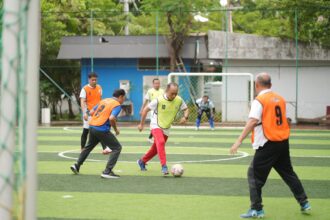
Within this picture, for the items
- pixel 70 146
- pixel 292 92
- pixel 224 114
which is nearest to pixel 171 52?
pixel 224 114

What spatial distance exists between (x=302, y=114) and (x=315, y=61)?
2.67 metres

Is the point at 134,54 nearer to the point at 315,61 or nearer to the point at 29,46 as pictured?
the point at 315,61

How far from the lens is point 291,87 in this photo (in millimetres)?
32719

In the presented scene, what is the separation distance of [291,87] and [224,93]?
330cm

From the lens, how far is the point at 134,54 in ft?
109

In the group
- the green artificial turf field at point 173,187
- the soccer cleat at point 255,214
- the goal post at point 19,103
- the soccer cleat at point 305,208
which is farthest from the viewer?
the green artificial turf field at point 173,187

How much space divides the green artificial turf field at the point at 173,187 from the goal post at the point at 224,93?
1214cm

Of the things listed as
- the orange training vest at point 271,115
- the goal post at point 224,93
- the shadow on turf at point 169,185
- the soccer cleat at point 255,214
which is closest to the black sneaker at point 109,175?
the shadow on turf at point 169,185

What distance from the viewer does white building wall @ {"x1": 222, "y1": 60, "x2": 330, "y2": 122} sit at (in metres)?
32.2

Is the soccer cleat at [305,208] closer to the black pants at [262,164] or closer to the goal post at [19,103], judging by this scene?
the black pants at [262,164]

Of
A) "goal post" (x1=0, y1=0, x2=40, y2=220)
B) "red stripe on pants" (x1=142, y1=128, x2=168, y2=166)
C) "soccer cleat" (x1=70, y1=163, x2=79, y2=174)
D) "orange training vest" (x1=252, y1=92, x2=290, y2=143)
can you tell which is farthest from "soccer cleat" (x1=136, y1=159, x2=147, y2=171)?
"goal post" (x1=0, y1=0, x2=40, y2=220)

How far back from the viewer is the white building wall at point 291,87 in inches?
1268

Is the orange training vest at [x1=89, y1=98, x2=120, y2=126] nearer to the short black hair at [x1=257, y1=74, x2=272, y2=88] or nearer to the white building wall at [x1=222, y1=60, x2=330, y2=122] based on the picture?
the short black hair at [x1=257, y1=74, x2=272, y2=88]

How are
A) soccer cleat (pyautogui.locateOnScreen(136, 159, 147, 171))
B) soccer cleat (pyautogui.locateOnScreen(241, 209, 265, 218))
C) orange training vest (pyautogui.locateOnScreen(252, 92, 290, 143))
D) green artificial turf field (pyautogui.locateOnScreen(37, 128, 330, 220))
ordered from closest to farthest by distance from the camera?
orange training vest (pyautogui.locateOnScreen(252, 92, 290, 143))
soccer cleat (pyautogui.locateOnScreen(241, 209, 265, 218))
green artificial turf field (pyautogui.locateOnScreen(37, 128, 330, 220))
soccer cleat (pyautogui.locateOnScreen(136, 159, 147, 171))
